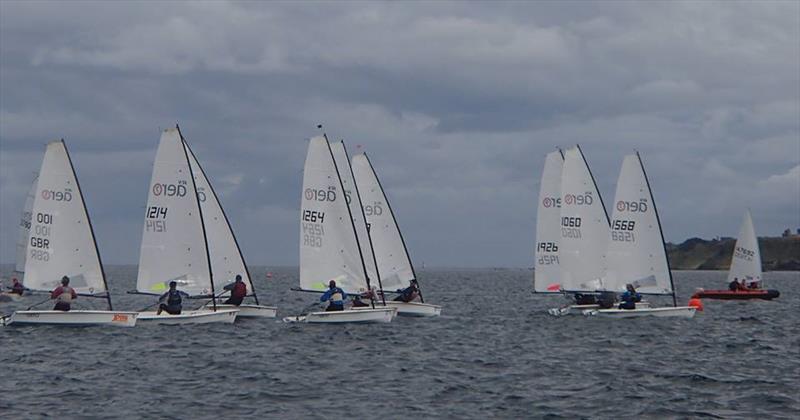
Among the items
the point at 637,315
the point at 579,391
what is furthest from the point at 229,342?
the point at 637,315

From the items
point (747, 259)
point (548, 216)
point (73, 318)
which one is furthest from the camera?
point (747, 259)

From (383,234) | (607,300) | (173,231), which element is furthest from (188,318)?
(607,300)

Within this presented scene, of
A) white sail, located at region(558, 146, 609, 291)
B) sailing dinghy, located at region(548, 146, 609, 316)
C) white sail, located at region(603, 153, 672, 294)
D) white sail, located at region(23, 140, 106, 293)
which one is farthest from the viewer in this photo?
white sail, located at region(558, 146, 609, 291)

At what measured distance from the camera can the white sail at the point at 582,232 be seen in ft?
150

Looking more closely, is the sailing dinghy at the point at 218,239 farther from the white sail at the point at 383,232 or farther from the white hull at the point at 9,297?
the white hull at the point at 9,297

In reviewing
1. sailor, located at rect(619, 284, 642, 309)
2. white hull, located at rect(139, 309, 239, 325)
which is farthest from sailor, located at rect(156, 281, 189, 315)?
sailor, located at rect(619, 284, 642, 309)

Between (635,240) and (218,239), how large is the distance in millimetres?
18408

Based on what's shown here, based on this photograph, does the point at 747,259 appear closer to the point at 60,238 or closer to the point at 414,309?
the point at 414,309

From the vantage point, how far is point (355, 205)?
146 ft

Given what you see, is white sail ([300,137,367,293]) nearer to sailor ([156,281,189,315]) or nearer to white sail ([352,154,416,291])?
white sail ([352,154,416,291])

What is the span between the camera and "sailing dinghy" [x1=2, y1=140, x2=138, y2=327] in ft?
118

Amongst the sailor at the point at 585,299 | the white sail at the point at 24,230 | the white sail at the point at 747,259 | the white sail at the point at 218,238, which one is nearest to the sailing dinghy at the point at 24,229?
the white sail at the point at 24,230

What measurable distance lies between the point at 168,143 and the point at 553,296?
39.0 metres

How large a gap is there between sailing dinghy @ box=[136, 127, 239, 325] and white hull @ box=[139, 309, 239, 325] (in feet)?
2.57
